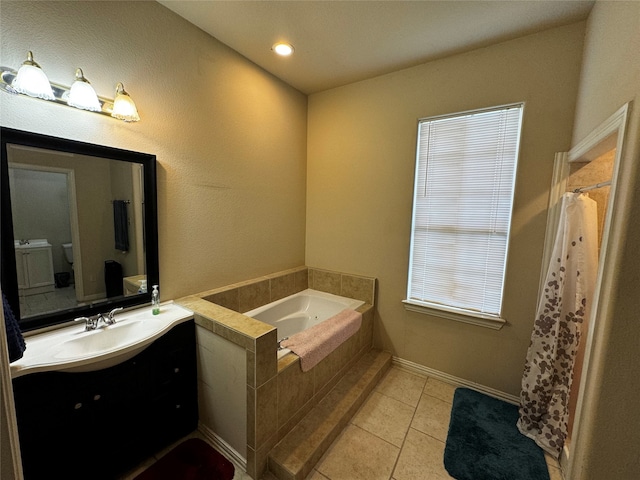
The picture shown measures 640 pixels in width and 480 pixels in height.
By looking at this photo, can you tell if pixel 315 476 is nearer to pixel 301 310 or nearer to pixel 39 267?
pixel 301 310

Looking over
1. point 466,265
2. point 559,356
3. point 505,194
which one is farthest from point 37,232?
point 559,356

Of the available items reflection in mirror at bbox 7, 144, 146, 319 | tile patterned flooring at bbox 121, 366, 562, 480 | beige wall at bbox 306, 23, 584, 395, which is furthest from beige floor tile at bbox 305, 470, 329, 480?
reflection in mirror at bbox 7, 144, 146, 319

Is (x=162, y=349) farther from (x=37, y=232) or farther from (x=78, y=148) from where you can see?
(x=78, y=148)

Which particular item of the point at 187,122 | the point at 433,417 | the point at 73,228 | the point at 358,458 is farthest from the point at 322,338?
the point at 187,122

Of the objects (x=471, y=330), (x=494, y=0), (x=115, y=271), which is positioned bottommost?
(x=471, y=330)

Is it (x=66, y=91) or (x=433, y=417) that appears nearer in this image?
(x=66, y=91)

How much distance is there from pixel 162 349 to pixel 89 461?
55 centimetres

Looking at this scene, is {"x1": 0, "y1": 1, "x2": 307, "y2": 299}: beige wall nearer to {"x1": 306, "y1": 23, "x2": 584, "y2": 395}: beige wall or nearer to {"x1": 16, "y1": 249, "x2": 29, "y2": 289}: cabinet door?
{"x1": 306, "y1": 23, "x2": 584, "y2": 395}: beige wall

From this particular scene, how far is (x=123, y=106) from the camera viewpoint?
4.81ft

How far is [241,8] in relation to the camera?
5.46 feet

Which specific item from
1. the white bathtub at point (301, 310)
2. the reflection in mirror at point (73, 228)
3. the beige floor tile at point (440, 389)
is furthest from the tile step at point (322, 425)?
the reflection in mirror at point (73, 228)

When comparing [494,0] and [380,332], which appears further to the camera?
[380,332]

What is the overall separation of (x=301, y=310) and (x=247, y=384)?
4.54 feet

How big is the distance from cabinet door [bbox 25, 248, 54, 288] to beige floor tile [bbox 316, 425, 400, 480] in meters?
1.82
